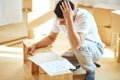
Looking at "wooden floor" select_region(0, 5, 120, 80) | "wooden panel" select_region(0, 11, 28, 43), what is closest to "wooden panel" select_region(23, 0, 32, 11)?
"wooden panel" select_region(0, 11, 28, 43)

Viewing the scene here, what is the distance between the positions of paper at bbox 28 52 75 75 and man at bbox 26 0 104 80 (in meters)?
0.14

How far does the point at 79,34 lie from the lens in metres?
1.85

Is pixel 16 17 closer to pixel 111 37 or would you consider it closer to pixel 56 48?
pixel 56 48

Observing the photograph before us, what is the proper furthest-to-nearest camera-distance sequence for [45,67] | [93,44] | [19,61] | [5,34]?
1. [5,34]
2. [19,61]
3. [93,44]
4. [45,67]

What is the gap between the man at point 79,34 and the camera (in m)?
1.75

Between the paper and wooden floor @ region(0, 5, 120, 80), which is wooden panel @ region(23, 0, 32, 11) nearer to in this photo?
wooden floor @ region(0, 5, 120, 80)

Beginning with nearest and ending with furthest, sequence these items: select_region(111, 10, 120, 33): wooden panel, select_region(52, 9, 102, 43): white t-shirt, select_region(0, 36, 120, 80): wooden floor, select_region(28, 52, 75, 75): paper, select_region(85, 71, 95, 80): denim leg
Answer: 1. select_region(28, 52, 75, 75): paper
2. select_region(52, 9, 102, 43): white t-shirt
3. select_region(85, 71, 95, 80): denim leg
4. select_region(0, 36, 120, 80): wooden floor
5. select_region(111, 10, 120, 33): wooden panel

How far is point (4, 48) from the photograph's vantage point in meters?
2.81

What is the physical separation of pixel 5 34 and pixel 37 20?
526 millimetres

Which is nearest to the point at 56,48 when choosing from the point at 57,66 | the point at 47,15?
the point at 47,15

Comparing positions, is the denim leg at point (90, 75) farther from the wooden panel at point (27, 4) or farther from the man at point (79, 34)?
the wooden panel at point (27, 4)

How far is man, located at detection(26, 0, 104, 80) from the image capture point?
1.75 metres

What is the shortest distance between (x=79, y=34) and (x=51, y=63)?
0.30 m

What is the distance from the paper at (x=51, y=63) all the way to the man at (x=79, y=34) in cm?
14
